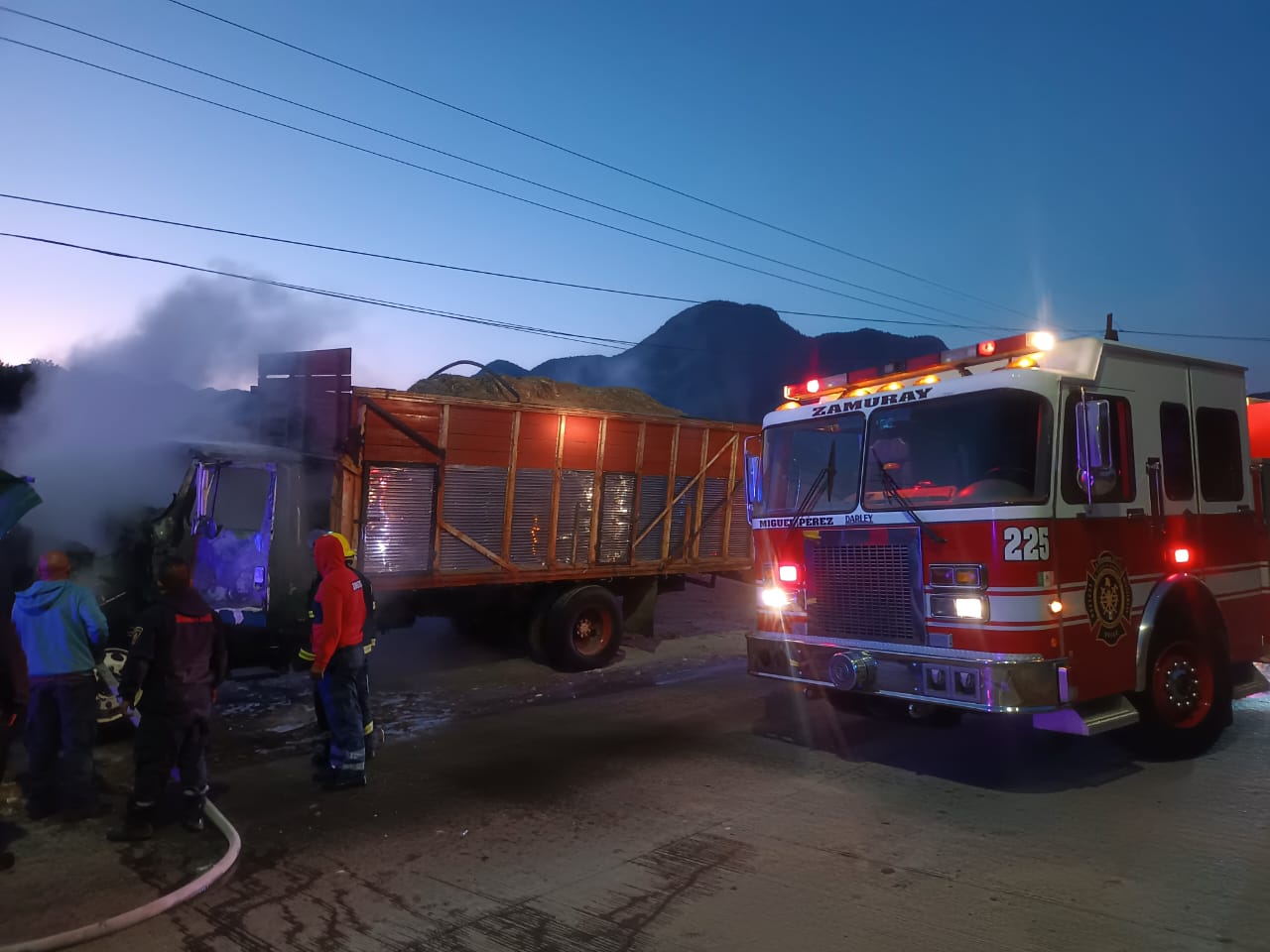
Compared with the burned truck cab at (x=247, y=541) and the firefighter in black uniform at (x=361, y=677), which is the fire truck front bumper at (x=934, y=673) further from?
the burned truck cab at (x=247, y=541)

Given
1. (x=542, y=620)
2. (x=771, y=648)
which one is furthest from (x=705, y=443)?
(x=771, y=648)

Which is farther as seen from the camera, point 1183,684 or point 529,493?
point 529,493

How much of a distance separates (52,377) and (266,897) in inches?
342

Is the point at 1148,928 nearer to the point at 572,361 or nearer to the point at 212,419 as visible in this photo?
the point at 212,419

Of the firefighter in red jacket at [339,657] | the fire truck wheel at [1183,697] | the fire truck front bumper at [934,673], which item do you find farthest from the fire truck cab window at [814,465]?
the firefighter in red jacket at [339,657]

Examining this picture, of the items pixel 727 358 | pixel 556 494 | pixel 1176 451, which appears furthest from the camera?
pixel 727 358

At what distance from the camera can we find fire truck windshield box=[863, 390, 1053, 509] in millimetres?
5395

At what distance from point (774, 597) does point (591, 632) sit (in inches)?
178

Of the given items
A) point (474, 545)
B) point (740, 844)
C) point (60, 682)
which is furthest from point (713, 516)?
point (60, 682)

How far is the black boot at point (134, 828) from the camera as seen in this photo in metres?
4.93

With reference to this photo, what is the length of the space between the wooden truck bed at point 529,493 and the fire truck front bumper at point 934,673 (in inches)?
171

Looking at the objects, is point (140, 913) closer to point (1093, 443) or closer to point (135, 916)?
point (135, 916)

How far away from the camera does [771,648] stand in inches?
258

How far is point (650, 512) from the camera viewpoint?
37.1 ft
